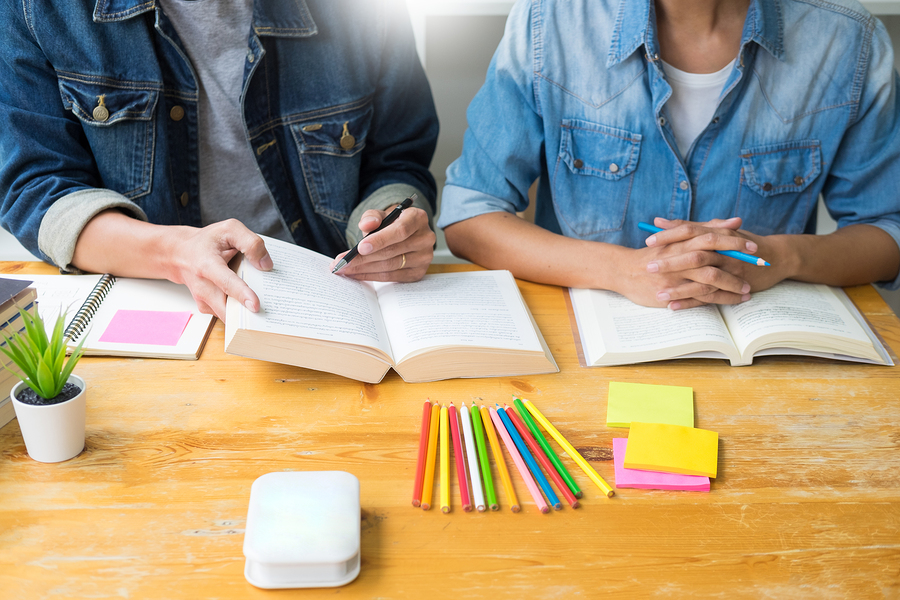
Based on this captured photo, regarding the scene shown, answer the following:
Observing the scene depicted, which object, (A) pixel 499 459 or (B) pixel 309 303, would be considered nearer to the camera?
(A) pixel 499 459

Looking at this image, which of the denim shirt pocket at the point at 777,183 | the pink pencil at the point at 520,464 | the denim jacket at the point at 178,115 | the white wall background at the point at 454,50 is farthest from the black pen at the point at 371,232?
the white wall background at the point at 454,50

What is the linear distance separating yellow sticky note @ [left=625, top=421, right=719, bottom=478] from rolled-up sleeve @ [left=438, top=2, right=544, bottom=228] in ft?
1.96

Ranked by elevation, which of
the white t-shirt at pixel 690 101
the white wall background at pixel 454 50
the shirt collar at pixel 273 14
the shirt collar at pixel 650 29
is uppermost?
the shirt collar at pixel 650 29

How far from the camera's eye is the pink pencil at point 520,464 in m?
0.76

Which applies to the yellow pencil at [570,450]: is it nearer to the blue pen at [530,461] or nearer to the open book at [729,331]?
the blue pen at [530,461]

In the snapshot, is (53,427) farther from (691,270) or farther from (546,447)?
(691,270)

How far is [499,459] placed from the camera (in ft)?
2.69

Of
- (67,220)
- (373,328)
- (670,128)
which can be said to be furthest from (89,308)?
(670,128)

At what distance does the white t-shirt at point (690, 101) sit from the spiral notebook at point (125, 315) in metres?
0.92

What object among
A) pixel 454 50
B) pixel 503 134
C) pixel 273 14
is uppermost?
pixel 273 14

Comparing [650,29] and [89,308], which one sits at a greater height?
[650,29]

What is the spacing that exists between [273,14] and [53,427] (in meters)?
0.88

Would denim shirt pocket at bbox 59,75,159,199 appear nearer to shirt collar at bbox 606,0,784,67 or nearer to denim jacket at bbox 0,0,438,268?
→ denim jacket at bbox 0,0,438,268

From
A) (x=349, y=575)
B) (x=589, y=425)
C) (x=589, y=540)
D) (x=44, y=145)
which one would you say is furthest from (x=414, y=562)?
(x=44, y=145)
